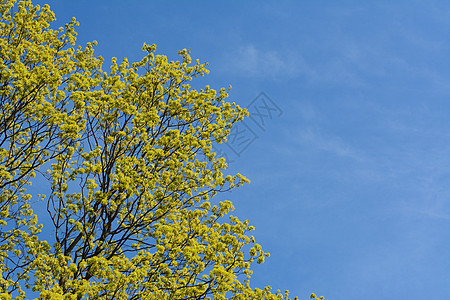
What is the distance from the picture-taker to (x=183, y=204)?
1409 cm

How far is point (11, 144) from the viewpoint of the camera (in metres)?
15.7

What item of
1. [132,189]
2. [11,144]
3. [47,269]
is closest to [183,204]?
[132,189]

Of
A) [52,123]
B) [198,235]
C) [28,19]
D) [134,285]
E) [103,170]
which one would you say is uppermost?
[28,19]

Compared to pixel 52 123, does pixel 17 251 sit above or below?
below

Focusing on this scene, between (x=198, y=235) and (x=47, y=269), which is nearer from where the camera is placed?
(x=47, y=269)

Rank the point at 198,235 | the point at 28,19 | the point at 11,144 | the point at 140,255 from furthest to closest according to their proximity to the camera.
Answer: the point at 28,19
the point at 11,144
the point at 198,235
the point at 140,255

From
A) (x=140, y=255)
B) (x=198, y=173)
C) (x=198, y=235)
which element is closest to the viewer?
(x=140, y=255)

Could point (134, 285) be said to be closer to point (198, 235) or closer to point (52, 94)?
point (198, 235)

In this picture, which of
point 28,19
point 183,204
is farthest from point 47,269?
point 28,19

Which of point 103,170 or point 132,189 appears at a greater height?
point 103,170

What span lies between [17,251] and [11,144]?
4289mm

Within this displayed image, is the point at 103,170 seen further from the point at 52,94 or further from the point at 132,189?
the point at 52,94

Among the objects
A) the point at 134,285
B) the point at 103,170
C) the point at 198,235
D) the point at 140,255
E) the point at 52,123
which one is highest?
the point at 52,123

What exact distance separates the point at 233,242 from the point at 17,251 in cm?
810
